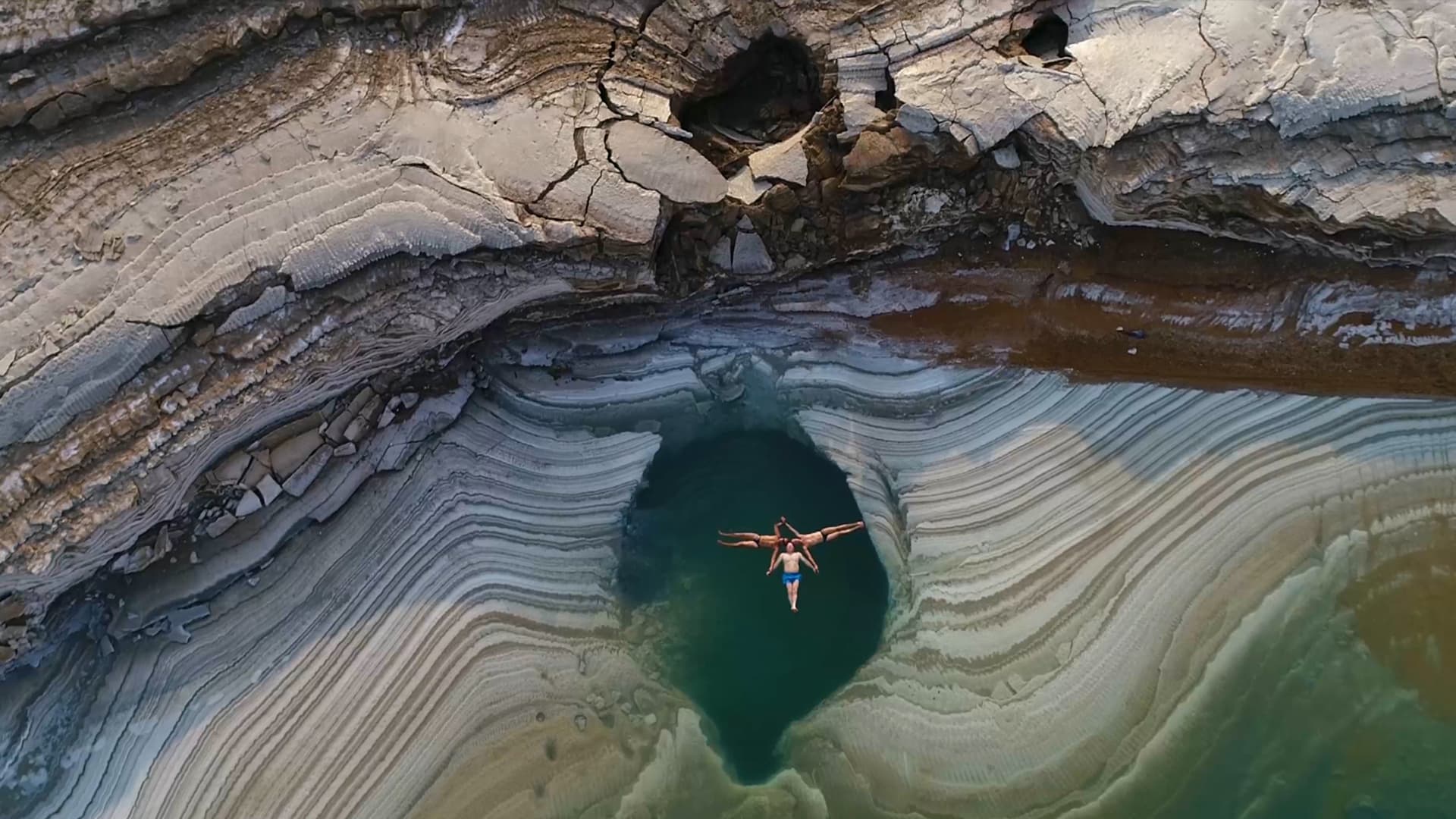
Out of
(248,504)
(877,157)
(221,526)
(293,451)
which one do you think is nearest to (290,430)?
(293,451)

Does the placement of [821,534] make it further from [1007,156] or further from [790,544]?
[1007,156]

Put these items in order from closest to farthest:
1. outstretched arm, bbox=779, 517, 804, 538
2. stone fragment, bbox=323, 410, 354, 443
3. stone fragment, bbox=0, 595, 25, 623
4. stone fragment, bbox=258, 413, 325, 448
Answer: stone fragment, bbox=0, 595, 25, 623 → stone fragment, bbox=258, 413, 325, 448 → stone fragment, bbox=323, 410, 354, 443 → outstretched arm, bbox=779, 517, 804, 538

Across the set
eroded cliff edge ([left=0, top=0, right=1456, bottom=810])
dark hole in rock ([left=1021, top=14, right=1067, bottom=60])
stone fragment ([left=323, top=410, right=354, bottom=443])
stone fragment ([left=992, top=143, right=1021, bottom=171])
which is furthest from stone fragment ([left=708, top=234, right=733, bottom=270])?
stone fragment ([left=323, top=410, right=354, bottom=443])

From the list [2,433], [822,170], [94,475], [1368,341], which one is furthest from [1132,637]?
[2,433]

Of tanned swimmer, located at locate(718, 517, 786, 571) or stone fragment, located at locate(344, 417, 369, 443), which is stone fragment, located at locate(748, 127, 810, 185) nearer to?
tanned swimmer, located at locate(718, 517, 786, 571)

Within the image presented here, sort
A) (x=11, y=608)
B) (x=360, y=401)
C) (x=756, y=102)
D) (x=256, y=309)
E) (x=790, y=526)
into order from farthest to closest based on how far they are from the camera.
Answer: (x=790, y=526) < (x=756, y=102) < (x=360, y=401) < (x=11, y=608) < (x=256, y=309)

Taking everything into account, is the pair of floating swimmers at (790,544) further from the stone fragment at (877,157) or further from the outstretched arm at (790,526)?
the stone fragment at (877,157)
